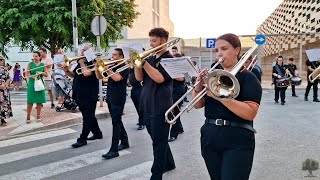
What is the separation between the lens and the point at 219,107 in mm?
2711

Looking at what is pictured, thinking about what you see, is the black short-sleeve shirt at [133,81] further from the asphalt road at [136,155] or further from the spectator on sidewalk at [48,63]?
the spectator on sidewalk at [48,63]

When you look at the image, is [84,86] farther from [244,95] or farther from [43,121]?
[244,95]

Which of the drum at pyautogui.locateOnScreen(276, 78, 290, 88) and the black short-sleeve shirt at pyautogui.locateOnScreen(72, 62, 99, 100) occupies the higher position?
the black short-sleeve shirt at pyautogui.locateOnScreen(72, 62, 99, 100)

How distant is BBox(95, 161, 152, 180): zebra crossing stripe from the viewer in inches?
184

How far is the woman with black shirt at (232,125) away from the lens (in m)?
2.63

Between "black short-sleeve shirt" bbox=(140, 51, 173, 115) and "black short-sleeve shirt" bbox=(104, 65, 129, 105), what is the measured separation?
48.8 inches

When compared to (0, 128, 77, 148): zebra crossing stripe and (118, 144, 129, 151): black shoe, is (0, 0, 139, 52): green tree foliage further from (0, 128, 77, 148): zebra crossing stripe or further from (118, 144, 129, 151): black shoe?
(118, 144, 129, 151): black shoe

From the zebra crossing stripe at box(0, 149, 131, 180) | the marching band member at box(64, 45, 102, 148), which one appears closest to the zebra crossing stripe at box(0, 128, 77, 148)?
the marching band member at box(64, 45, 102, 148)

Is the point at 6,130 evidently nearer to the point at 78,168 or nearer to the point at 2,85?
the point at 2,85

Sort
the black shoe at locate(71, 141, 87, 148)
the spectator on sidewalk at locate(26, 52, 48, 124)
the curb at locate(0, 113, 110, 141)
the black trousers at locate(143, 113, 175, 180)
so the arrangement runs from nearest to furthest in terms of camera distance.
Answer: the black trousers at locate(143, 113, 175, 180)
the black shoe at locate(71, 141, 87, 148)
the curb at locate(0, 113, 110, 141)
the spectator on sidewalk at locate(26, 52, 48, 124)

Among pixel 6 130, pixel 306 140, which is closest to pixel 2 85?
pixel 6 130

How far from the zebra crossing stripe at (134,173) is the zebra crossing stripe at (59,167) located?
2.14ft

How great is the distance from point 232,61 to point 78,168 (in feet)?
10.7

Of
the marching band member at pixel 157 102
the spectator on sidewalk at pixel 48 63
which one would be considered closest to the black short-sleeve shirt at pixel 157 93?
the marching band member at pixel 157 102
